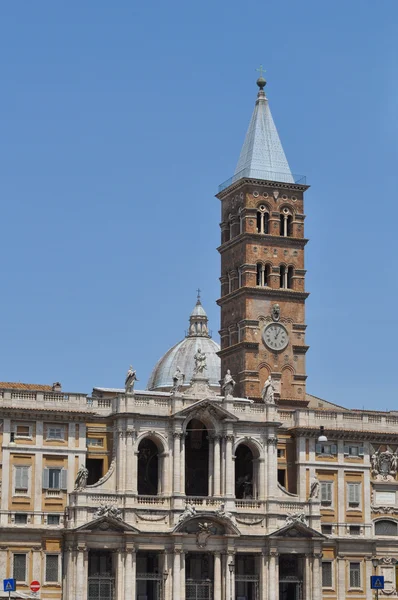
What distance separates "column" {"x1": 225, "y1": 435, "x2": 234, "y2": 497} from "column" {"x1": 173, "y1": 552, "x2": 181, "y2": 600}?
5.88 metres

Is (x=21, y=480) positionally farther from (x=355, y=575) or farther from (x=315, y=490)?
(x=355, y=575)

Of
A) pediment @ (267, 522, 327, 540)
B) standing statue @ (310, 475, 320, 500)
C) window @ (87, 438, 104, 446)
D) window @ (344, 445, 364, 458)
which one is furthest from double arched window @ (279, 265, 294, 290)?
window @ (87, 438, 104, 446)

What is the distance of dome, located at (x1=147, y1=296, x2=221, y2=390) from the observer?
14925cm

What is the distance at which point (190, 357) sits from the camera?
491 ft

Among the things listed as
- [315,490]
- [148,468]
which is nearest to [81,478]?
[148,468]

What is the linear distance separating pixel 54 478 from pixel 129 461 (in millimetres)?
5436

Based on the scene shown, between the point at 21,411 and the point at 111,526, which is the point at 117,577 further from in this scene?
the point at 21,411

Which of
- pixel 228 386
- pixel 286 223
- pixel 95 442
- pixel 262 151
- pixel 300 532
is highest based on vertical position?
pixel 262 151

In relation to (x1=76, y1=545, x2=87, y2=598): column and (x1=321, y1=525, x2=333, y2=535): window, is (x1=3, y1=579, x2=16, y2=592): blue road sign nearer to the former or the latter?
(x1=76, y1=545, x2=87, y2=598): column

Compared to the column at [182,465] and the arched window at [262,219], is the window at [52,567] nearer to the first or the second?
the column at [182,465]

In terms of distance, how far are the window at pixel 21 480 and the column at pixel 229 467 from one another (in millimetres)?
14485

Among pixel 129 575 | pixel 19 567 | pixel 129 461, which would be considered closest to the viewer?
pixel 19 567

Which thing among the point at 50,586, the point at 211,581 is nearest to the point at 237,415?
the point at 211,581

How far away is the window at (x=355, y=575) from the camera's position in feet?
352
